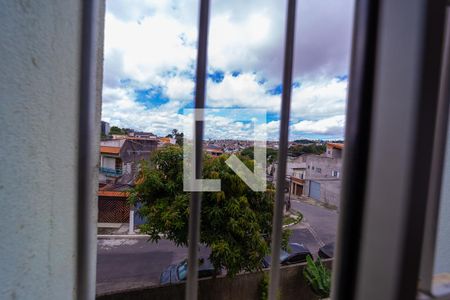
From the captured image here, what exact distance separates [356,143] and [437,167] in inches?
6.8

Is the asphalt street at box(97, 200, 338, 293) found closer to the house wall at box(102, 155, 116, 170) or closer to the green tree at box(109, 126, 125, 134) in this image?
the house wall at box(102, 155, 116, 170)

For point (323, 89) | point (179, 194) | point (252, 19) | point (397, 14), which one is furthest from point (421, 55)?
point (179, 194)

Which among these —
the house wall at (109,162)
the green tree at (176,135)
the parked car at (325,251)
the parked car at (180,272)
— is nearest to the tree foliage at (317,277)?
the parked car at (325,251)

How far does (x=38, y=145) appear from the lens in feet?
1.04

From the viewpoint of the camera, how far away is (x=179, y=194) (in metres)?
2.66

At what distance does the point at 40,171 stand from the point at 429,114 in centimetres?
50

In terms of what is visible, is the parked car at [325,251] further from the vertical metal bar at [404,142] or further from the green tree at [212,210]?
the vertical metal bar at [404,142]

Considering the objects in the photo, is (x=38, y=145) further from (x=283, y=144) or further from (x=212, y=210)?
(x=212, y=210)

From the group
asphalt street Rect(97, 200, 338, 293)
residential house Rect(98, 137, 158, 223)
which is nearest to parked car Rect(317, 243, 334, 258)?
asphalt street Rect(97, 200, 338, 293)

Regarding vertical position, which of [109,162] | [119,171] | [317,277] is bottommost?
[317,277]

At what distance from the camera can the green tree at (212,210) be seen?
2631mm

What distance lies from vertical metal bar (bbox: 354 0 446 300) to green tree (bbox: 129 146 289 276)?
2.30 metres

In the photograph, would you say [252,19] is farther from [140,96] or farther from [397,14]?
[140,96]

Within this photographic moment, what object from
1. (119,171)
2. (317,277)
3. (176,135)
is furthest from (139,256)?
(176,135)
